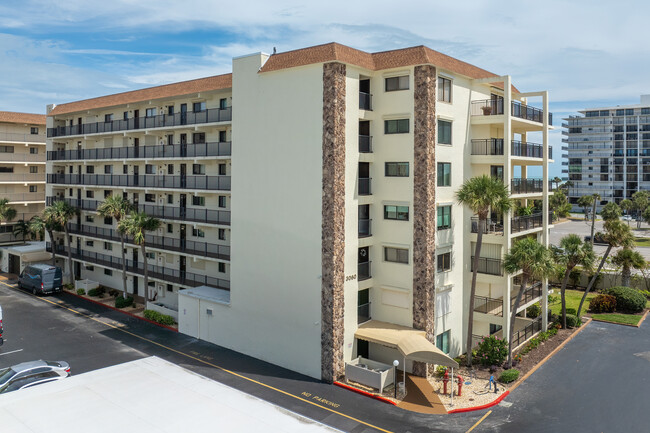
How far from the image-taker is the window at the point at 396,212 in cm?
2828

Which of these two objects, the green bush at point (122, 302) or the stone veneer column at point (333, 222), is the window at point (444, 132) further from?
the green bush at point (122, 302)

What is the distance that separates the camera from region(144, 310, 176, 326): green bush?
36.1 m

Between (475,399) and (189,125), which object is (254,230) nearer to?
(189,125)

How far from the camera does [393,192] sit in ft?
94.0

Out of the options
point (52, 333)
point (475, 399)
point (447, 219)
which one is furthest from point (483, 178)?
point (52, 333)

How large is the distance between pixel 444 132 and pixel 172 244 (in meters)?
23.6

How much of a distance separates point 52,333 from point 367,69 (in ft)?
92.4

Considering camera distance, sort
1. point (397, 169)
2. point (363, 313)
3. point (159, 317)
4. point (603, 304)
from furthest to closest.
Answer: point (603, 304) → point (159, 317) → point (363, 313) → point (397, 169)

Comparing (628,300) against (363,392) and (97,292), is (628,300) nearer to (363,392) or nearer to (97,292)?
(363,392)

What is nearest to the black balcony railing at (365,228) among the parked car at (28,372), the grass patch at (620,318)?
the parked car at (28,372)

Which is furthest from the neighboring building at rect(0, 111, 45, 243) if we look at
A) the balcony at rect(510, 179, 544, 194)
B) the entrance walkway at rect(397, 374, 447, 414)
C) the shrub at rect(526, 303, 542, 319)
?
the shrub at rect(526, 303, 542, 319)

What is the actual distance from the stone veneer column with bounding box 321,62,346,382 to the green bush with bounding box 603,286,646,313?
27.9m

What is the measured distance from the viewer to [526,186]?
3353 cm

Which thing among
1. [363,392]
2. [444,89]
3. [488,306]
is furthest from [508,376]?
[444,89]
